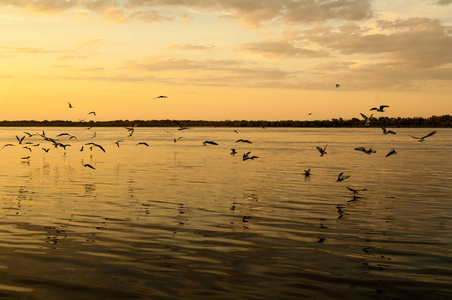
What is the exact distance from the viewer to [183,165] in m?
41.3

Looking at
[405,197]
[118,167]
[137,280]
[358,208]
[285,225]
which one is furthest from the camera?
[118,167]

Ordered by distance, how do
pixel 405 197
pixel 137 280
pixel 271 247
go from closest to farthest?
pixel 137 280
pixel 271 247
pixel 405 197

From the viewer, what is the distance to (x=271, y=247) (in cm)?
1365

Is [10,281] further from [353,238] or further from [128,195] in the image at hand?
[128,195]

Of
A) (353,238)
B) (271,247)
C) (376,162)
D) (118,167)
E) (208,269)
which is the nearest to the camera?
(208,269)

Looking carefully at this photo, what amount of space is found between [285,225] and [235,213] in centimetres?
288

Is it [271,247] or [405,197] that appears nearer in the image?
[271,247]

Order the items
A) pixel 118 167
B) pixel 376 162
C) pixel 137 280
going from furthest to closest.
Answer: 1. pixel 376 162
2. pixel 118 167
3. pixel 137 280

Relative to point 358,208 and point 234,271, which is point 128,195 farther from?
point 234,271

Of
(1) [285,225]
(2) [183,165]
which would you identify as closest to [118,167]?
(2) [183,165]

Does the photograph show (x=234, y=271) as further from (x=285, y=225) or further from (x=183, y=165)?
(x=183, y=165)

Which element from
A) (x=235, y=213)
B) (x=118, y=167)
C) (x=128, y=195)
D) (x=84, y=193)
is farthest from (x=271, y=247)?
(x=118, y=167)

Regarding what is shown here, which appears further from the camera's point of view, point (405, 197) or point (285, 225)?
point (405, 197)

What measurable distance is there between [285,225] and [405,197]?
968 centimetres
